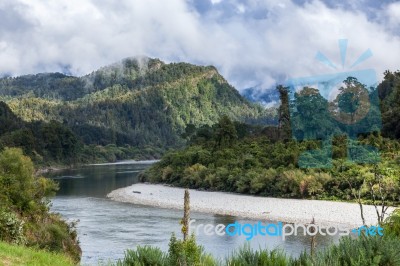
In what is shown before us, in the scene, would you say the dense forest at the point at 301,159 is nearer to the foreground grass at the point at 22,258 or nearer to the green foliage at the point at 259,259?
the foreground grass at the point at 22,258

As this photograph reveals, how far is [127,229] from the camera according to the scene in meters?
34.3

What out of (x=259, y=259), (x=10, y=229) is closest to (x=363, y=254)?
(x=259, y=259)

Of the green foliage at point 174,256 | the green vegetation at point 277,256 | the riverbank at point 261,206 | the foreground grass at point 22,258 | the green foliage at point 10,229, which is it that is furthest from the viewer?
the riverbank at point 261,206

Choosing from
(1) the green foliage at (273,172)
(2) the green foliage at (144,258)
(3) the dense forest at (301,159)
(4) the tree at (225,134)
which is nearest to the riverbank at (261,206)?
(1) the green foliage at (273,172)

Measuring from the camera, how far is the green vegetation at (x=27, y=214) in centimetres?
2038

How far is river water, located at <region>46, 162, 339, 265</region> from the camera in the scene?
Result: 26219mm

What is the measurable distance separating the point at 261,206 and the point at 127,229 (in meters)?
14.2

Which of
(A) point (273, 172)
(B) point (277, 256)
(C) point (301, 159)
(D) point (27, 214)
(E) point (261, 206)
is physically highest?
(C) point (301, 159)

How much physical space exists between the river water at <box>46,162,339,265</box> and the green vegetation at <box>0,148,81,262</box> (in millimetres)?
1582

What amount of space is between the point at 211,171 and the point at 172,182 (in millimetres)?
9243

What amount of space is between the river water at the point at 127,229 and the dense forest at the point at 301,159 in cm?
1000

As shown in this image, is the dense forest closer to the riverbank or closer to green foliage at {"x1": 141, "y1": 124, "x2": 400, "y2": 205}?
green foliage at {"x1": 141, "y1": 124, "x2": 400, "y2": 205}

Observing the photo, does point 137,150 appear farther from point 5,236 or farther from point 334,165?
point 5,236

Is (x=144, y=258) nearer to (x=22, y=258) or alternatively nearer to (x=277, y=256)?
(x=277, y=256)
